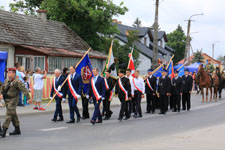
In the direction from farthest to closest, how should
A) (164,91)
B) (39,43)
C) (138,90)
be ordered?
(39,43), (164,91), (138,90)

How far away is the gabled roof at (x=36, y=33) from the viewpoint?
87.9 feet

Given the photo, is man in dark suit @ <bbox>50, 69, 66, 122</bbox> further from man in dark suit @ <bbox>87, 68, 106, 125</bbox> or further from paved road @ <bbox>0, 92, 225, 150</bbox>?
man in dark suit @ <bbox>87, 68, 106, 125</bbox>

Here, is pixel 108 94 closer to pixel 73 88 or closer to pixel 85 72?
pixel 85 72

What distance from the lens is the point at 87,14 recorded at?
1417 inches

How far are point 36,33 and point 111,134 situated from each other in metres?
20.2

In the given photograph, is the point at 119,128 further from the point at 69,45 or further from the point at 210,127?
the point at 69,45

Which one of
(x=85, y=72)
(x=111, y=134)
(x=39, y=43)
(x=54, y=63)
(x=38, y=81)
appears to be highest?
(x=39, y=43)

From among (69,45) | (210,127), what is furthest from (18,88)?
(69,45)

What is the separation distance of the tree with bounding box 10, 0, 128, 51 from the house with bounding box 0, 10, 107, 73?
1919 mm

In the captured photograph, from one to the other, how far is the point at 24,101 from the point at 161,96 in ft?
20.6

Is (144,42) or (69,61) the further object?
(144,42)

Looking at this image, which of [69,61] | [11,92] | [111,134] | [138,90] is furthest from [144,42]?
[11,92]

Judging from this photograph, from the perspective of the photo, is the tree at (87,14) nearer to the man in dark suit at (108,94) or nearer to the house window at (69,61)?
the house window at (69,61)

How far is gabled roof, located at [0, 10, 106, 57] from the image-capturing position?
2680 cm
